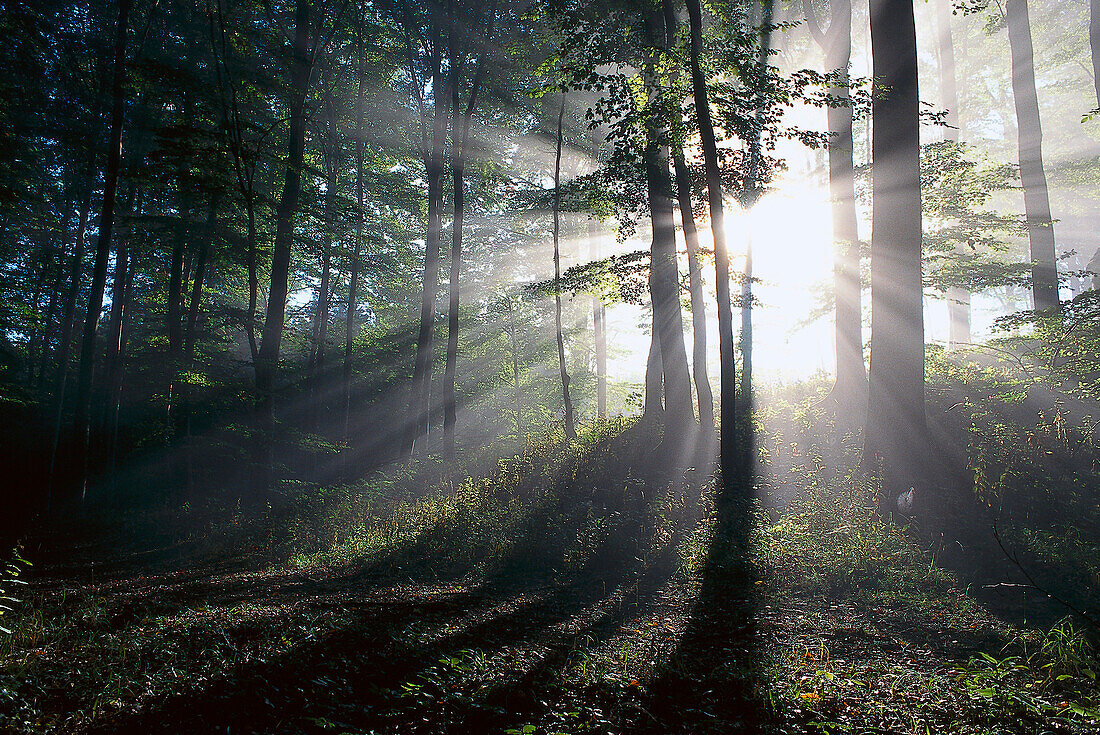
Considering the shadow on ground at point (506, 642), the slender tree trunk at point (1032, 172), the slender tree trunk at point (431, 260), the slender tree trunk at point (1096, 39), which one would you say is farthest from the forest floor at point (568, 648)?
the slender tree trunk at point (1096, 39)

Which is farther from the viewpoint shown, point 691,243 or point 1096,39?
point 1096,39

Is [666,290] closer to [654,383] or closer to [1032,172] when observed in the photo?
[654,383]

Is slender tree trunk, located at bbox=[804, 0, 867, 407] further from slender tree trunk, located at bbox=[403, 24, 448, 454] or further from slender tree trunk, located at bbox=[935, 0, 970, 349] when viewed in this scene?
slender tree trunk, located at bbox=[935, 0, 970, 349]

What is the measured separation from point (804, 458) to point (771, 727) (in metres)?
8.36

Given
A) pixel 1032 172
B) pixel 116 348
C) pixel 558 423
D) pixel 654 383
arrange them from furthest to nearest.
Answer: pixel 558 423
pixel 116 348
pixel 1032 172
pixel 654 383

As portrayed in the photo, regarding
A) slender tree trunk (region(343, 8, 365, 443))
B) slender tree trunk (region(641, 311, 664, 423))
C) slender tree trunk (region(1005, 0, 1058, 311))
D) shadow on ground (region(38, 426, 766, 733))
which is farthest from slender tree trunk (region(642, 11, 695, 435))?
slender tree trunk (region(343, 8, 365, 443))

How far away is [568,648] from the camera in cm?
448

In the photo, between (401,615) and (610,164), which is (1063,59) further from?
(401,615)

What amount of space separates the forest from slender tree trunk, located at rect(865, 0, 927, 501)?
53mm

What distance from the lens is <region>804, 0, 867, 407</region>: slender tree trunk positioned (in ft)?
40.3

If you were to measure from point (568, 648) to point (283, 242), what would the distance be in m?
12.2

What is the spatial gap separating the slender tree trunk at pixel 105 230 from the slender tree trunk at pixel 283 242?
11.0 feet

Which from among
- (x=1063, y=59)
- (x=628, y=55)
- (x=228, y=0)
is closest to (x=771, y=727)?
(x=628, y=55)

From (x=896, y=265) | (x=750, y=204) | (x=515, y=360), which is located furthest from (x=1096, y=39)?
(x=515, y=360)
